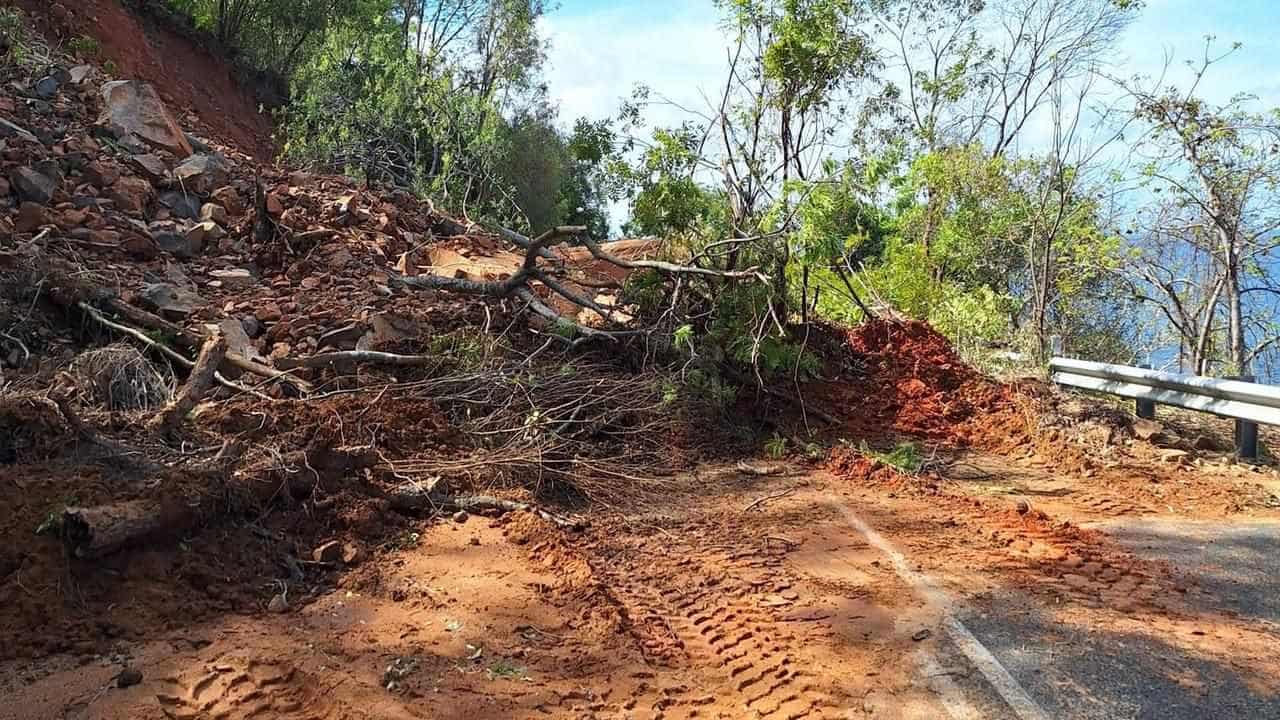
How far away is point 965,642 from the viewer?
3.47 metres

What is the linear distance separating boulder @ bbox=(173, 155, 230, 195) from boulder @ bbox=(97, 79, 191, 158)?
530 millimetres

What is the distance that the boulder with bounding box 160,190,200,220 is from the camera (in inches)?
375

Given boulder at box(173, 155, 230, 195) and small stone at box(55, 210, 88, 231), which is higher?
boulder at box(173, 155, 230, 195)

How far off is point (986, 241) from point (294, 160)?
42.2ft

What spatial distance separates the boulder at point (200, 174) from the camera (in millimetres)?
10039

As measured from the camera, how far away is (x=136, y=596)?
3.47 metres

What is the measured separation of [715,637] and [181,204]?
868 centimetres

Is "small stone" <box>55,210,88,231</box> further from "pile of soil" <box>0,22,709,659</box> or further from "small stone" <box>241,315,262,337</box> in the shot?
"small stone" <box>241,315,262,337</box>

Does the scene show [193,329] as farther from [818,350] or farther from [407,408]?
[818,350]

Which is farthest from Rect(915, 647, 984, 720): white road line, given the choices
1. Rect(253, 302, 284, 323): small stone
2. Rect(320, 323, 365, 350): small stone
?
Rect(253, 302, 284, 323): small stone

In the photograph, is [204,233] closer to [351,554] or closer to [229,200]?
[229,200]

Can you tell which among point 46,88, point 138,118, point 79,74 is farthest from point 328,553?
point 79,74

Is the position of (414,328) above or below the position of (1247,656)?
above

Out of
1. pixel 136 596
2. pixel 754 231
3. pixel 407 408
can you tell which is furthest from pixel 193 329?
pixel 754 231
